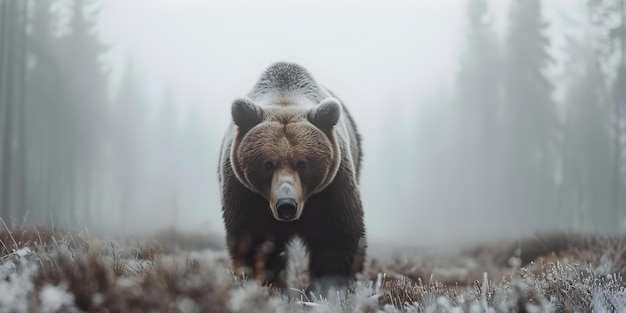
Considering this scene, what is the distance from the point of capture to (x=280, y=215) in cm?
445

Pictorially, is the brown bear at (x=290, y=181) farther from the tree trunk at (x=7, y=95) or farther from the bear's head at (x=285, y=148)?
the tree trunk at (x=7, y=95)

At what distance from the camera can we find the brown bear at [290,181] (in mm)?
4945

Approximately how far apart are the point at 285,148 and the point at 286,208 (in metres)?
0.61

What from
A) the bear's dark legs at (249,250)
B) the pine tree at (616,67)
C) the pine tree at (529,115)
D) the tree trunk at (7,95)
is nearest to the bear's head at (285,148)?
the bear's dark legs at (249,250)

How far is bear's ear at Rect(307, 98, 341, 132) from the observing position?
518 cm

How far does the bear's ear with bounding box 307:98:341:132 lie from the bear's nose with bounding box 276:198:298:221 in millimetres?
937

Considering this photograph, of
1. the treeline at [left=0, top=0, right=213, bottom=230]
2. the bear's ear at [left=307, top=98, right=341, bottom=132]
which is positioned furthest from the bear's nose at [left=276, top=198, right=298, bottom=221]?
the treeline at [left=0, top=0, right=213, bottom=230]

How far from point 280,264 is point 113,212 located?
29.5m

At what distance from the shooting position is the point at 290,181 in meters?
4.60

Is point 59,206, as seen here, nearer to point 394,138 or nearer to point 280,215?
point 394,138

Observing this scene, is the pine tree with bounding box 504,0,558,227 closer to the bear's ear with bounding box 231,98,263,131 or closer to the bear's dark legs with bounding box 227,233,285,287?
the bear's dark legs with bounding box 227,233,285,287

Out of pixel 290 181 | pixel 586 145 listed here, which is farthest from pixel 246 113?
pixel 586 145

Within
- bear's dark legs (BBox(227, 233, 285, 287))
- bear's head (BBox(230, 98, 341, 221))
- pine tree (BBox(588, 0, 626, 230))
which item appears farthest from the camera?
pine tree (BBox(588, 0, 626, 230))

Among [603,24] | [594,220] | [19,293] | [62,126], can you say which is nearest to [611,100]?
[603,24]
